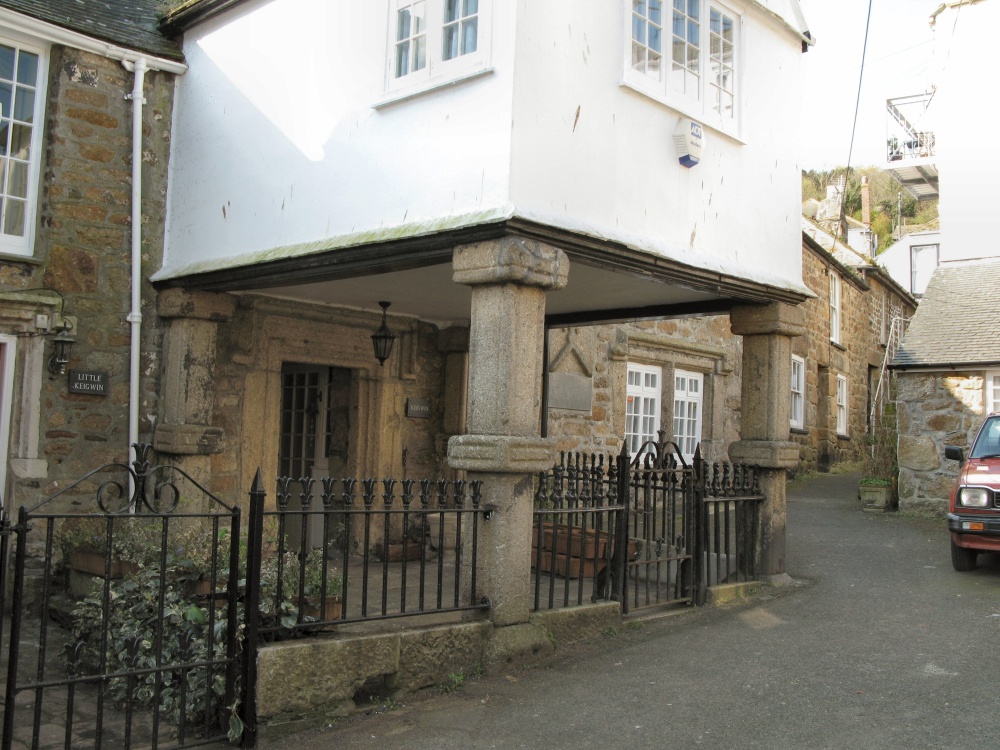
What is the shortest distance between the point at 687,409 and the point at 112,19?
9.56 meters

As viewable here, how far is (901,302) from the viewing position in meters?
24.1

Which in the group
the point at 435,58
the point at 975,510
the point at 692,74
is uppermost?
the point at 692,74

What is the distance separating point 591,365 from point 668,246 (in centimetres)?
536

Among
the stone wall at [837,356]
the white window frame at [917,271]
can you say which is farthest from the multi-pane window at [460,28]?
the white window frame at [917,271]

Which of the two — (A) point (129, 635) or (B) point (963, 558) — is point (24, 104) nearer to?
(A) point (129, 635)

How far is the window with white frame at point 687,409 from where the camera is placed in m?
14.1

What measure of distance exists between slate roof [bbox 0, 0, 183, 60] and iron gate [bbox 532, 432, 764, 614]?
495cm

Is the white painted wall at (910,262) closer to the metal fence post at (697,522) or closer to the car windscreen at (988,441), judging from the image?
the car windscreen at (988,441)

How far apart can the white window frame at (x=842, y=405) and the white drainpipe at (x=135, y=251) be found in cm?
1522

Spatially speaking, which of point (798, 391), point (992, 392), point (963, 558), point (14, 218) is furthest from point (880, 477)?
point (14, 218)

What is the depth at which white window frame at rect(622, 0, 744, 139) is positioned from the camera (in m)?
6.57

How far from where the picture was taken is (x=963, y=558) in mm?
8773

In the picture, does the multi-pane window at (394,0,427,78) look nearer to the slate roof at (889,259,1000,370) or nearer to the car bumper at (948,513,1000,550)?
the car bumper at (948,513,1000,550)

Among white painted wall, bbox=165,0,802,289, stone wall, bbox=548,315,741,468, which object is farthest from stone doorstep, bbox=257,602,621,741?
stone wall, bbox=548,315,741,468
